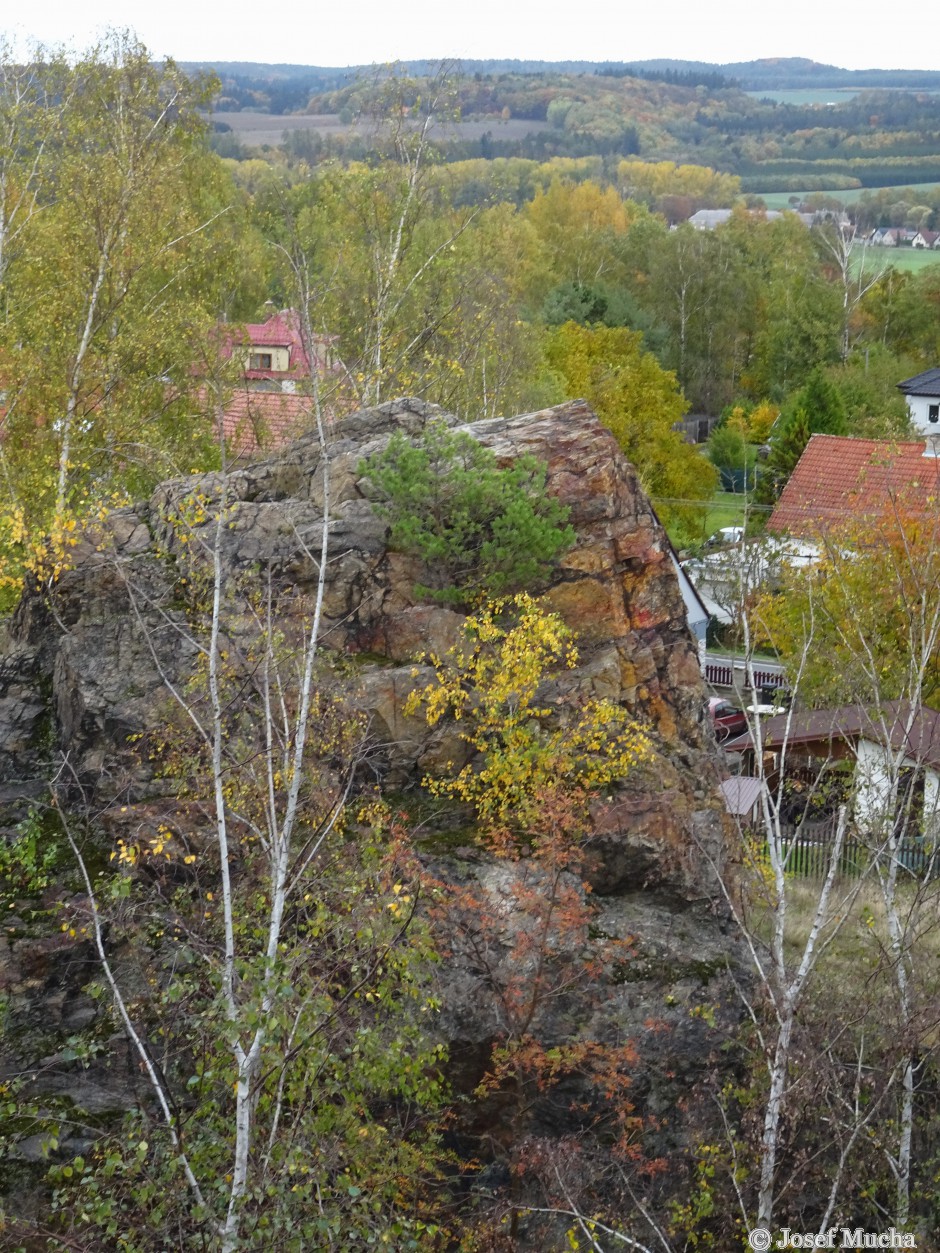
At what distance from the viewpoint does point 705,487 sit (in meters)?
46.0

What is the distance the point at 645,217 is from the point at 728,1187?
76911mm

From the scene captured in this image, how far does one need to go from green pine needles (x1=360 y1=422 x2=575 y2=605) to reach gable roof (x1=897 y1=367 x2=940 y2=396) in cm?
4394

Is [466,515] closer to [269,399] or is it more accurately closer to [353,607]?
[353,607]

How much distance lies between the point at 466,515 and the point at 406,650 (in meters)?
1.96

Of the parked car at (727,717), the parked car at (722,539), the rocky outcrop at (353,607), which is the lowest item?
the parked car at (727,717)

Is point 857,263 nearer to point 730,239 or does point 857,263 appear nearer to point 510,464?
point 730,239

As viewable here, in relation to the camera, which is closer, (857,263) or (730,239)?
(730,239)

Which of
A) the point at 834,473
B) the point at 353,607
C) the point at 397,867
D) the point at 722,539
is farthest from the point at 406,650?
the point at 722,539

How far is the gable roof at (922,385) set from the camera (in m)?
56.5

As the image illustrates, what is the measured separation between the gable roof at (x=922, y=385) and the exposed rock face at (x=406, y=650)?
4205 centimetres

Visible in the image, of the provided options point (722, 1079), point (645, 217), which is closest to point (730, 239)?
point (645, 217)

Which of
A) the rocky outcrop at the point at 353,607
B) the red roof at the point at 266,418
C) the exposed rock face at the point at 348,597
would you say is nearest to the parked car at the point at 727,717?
the red roof at the point at 266,418

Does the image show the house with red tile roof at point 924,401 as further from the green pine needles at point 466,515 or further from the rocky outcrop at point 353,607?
the green pine needles at point 466,515

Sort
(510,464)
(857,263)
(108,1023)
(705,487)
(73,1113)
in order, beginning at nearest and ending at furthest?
(73,1113)
(108,1023)
(510,464)
(705,487)
(857,263)
